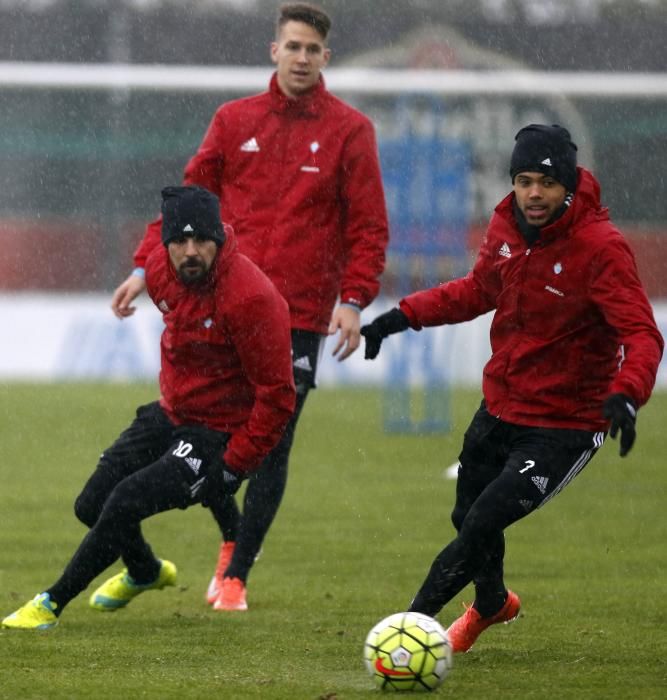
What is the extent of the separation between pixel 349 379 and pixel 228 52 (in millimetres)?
5642

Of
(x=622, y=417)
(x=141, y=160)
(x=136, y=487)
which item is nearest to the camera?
(x=622, y=417)

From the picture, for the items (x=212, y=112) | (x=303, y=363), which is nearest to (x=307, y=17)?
(x=303, y=363)

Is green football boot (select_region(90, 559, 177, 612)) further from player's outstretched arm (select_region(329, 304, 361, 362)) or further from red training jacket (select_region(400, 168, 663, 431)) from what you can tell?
red training jacket (select_region(400, 168, 663, 431))

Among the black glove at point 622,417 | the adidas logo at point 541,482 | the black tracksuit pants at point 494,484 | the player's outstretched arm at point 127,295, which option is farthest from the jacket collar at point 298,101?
the black glove at point 622,417

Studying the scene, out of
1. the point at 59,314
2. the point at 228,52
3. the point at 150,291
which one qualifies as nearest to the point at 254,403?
the point at 150,291

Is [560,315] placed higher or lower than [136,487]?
higher

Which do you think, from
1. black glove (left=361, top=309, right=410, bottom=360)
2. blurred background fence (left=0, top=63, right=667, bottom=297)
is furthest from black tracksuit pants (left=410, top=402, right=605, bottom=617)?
blurred background fence (left=0, top=63, right=667, bottom=297)

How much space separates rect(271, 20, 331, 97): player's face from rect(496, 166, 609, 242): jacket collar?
5.38 feet

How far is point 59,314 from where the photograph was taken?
63.2 ft

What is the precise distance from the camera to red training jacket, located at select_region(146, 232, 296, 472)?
6.77m

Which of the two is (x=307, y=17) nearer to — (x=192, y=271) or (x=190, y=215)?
(x=190, y=215)

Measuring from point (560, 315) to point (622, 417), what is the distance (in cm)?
75

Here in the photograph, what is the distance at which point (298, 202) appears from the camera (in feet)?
25.5

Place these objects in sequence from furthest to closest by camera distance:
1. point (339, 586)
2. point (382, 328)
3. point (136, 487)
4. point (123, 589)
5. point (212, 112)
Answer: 1. point (212, 112)
2. point (339, 586)
3. point (123, 589)
4. point (136, 487)
5. point (382, 328)
